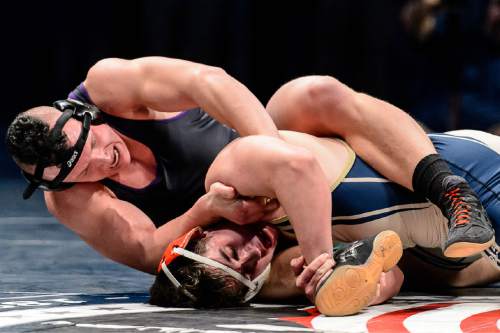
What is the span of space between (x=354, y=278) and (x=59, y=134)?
1.10 meters

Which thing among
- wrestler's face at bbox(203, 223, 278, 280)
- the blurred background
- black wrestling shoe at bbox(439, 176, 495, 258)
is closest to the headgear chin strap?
wrestler's face at bbox(203, 223, 278, 280)

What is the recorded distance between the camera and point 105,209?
345cm

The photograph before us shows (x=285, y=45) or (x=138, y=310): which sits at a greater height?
(x=138, y=310)

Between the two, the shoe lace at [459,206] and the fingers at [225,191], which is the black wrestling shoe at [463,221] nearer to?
Result: the shoe lace at [459,206]

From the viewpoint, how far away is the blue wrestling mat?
2619 millimetres

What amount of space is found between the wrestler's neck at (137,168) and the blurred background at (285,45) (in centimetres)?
408

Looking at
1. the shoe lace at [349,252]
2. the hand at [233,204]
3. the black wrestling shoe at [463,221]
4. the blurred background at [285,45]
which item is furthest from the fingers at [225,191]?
the blurred background at [285,45]

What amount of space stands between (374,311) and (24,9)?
6323mm

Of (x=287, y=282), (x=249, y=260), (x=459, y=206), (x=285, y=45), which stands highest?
(x=459, y=206)

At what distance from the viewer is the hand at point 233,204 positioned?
3076mm

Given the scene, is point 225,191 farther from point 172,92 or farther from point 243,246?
point 172,92

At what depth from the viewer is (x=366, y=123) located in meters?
3.31

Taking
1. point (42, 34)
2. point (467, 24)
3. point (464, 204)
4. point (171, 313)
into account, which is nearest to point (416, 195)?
point (464, 204)

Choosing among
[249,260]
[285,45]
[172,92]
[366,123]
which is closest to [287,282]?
[249,260]
